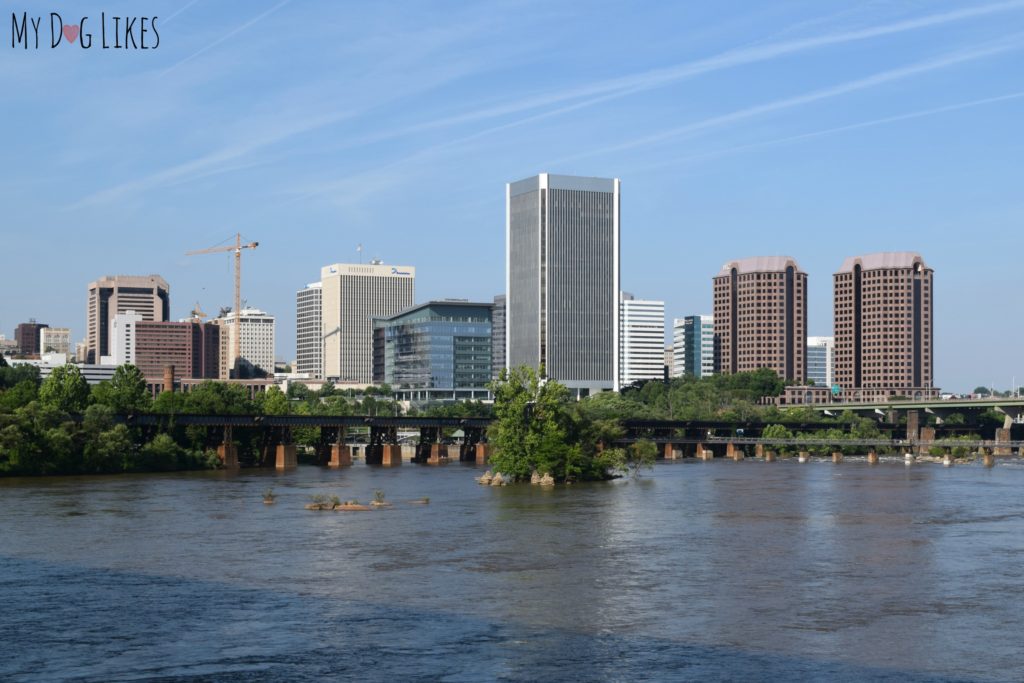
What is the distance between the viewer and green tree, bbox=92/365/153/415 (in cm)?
18400

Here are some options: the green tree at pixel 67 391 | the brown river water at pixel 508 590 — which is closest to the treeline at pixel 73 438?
the green tree at pixel 67 391

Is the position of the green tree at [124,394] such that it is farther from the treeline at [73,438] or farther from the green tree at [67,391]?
the green tree at [67,391]

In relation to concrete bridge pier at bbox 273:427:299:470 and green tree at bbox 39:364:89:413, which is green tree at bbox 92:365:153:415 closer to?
green tree at bbox 39:364:89:413

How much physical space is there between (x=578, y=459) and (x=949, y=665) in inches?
3696

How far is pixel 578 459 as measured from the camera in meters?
142

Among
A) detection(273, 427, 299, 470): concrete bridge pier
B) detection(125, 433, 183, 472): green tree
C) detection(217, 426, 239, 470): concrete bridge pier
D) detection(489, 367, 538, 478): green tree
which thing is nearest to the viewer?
detection(489, 367, 538, 478): green tree

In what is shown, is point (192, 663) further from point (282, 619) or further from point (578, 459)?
point (578, 459)

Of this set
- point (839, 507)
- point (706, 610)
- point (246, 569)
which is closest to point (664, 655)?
point (706, 610)

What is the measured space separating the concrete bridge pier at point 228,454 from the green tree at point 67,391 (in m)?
18.7

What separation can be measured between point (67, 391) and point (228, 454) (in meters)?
22.2

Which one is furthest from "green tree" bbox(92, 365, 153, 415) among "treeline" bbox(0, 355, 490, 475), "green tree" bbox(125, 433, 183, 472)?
"green tree" bbox(125, 433, 183, 472)

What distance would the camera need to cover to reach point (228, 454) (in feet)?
585

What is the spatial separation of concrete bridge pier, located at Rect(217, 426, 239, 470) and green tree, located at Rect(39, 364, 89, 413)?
18675 millimetres

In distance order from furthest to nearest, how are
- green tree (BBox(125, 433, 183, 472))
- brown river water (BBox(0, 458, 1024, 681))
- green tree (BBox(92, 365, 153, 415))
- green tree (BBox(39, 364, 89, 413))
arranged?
green tree (BBox(92, 365, 153, 415)), green tree (BBox(39, 364, 89, 413)), green tree (BBox(125, 433, 183, 472)), brown river water (BBox(0, 458, 1024, 681))
